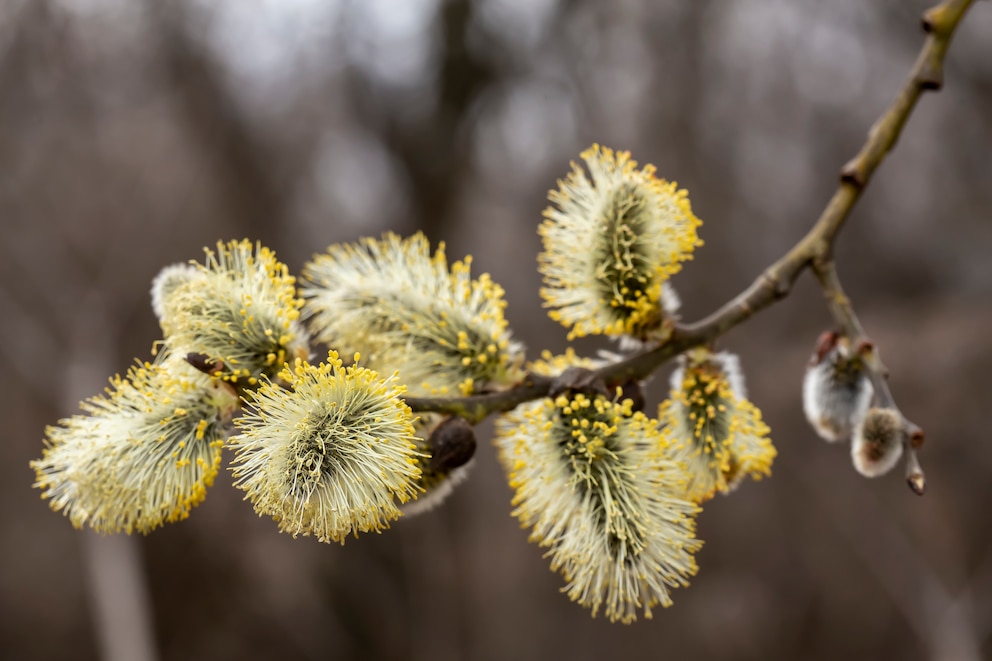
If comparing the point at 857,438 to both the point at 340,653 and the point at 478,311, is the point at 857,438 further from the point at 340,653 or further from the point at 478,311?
the point at 340,653

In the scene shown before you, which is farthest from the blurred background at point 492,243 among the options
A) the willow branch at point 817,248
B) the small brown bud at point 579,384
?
the small brown bud at point 579,384

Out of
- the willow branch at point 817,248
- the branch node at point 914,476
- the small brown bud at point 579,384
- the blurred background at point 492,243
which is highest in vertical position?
the blurred background at point 492,243

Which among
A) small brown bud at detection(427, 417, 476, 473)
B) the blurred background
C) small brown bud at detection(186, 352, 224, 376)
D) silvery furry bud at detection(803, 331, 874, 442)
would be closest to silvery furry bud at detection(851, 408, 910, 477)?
silvery furry bud at detection(803, 331, 874, 442)

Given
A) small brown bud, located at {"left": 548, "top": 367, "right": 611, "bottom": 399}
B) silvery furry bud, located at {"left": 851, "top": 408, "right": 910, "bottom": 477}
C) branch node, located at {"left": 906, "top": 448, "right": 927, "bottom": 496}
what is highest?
small brown bud, located at {"left": 548, "top": 367, "right": 611, "bottom": 399}

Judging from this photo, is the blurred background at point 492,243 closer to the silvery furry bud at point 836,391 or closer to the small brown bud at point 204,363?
the silvery furry bud at point 836,391

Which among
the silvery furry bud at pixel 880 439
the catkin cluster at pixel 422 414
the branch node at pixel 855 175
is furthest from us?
the branch node at pixel 855 175

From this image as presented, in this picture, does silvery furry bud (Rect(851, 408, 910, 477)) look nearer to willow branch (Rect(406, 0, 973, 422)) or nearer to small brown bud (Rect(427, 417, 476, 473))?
willow branch (Rect(406, 0, 973, 422))
